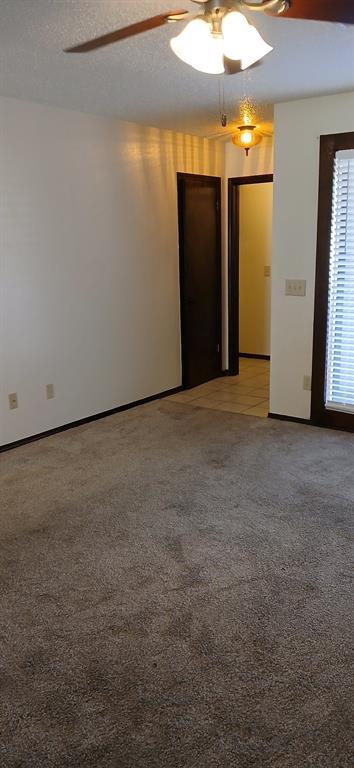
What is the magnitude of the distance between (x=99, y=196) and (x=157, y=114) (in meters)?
0.73

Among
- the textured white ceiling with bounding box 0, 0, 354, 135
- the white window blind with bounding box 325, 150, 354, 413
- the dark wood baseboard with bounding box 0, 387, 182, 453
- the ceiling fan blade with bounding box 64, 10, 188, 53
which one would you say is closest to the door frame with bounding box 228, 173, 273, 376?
the dark wood baseboard with bounding box 0, 387, 182, 453

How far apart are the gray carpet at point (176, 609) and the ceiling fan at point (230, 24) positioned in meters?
2.09

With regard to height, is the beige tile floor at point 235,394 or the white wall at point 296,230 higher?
the white wall at point 296,230

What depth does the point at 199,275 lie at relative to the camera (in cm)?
568

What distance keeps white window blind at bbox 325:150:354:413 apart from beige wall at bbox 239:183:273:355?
8.25 ft

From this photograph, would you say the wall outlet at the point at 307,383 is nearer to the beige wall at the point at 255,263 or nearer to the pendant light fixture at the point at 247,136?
the pendant light fixture at the point at 247,136


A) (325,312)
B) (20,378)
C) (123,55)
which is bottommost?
(20,378)

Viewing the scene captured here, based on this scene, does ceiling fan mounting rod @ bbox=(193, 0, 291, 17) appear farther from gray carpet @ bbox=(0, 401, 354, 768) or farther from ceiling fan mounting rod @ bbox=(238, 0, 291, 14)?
gray carpet @ bbox=(0, 401, 354, 768)

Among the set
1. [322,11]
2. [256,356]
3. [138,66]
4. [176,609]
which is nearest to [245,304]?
[256,356]

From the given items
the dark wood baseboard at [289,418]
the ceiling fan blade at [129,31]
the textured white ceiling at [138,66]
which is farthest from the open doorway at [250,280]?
the ceiling fan blade at [129,31]

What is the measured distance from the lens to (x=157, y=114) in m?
4.36

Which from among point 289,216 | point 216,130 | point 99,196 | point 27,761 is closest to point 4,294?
point 99,196

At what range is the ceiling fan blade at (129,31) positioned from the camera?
7.75 feet

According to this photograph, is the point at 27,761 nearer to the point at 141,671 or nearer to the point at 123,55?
the point at 141,671
